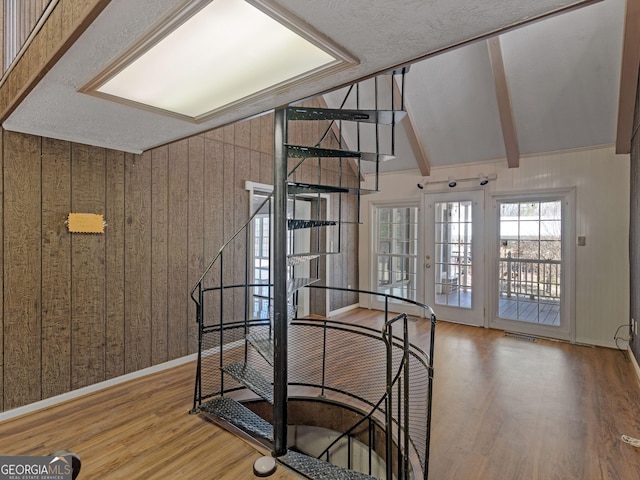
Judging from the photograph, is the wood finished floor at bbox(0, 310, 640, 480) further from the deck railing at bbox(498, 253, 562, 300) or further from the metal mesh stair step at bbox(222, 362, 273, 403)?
the deck railing at bbox(498, 253, 562, 300)

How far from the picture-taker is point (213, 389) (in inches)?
116

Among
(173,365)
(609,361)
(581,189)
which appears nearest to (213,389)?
(173,365)

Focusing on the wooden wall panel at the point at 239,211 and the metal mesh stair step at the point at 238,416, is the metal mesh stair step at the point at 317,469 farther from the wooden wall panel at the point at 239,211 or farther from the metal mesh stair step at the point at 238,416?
the wooden wall panel at the point at 239,211

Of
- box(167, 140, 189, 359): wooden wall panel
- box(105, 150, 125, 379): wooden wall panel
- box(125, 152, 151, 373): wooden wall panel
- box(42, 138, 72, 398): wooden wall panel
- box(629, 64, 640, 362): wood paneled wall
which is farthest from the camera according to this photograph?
box(167, 140, 189, 359): wooden wall panel

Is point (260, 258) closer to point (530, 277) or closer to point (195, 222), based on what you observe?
point (195, 222)

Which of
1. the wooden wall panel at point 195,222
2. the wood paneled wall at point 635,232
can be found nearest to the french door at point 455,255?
the wood paneled wall at point 635,232

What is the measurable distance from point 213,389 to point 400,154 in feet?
14.1

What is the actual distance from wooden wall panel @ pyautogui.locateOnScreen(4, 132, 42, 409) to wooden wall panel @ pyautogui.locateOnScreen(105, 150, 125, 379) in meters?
0.48

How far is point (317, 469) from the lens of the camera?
1.95 metres

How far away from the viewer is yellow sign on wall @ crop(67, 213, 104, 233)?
2.75m

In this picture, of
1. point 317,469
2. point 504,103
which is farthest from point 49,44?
point 504,103

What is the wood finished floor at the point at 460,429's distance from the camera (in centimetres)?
198

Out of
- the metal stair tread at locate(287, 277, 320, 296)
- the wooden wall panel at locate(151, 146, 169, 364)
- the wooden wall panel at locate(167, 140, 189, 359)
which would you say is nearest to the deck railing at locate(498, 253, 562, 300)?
the metal stair tread at locate(287, 277, 320, 296)

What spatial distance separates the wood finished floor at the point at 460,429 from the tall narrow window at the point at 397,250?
237 centimetres
